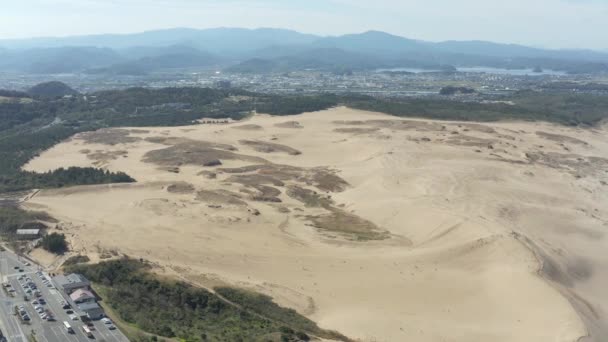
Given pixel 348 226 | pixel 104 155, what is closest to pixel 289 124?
pixel 104 155

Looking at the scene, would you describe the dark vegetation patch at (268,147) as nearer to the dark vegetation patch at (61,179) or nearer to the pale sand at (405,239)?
the pale sand at (405,239)

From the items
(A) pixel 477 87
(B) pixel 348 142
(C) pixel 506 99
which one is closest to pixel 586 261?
(B) pixel 348 142

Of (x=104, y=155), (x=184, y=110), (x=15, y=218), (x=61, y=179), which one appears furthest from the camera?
(x=184, y=110)

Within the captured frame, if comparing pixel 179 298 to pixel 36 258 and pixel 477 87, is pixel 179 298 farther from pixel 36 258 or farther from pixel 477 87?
pixel 477 87

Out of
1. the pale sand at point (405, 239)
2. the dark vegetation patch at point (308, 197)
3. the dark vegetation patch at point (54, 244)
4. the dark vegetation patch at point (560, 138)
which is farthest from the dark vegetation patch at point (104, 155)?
the dark vegetation patch at point (560, 138)

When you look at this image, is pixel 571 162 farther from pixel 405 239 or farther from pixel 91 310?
pixel 91 310

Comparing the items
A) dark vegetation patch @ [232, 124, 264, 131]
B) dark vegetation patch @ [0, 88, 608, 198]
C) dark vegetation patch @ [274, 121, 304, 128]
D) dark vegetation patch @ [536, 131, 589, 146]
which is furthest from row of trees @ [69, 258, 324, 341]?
dark vegetation patch @ [536, 131, 589, 146]
